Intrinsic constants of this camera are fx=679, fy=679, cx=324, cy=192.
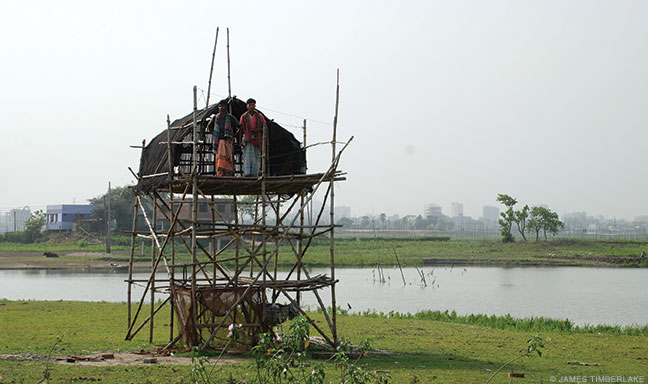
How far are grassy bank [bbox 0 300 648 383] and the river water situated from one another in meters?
8.01

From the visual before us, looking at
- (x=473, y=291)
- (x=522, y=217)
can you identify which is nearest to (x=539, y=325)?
(x=473, y=291)

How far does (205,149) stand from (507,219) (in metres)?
69.6

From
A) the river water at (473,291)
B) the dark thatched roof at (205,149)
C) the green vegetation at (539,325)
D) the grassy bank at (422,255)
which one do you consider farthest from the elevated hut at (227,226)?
the grassy bank at (422,255)

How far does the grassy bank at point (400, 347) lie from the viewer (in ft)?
33.6

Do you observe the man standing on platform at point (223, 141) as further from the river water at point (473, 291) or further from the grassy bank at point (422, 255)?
the grassy bank at point (422, 255)

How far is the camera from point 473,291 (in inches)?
1363

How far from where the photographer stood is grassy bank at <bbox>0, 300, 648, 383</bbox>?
1023cm

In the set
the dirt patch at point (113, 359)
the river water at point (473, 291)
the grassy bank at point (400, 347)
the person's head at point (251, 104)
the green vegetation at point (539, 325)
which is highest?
the person's head at point (251, 104)

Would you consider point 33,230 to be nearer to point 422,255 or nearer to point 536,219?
point 422,255

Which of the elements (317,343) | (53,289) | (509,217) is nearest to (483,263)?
(509,217)

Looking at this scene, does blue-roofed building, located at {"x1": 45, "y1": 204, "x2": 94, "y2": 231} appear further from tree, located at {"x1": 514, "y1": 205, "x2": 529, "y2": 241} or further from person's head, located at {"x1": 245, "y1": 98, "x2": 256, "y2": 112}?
person's head, located at {"x1": 245, "y1": 98, "x2": 256, "y2": 112}

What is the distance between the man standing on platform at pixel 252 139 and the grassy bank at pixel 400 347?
4.10 metres

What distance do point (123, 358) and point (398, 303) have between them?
742 inches

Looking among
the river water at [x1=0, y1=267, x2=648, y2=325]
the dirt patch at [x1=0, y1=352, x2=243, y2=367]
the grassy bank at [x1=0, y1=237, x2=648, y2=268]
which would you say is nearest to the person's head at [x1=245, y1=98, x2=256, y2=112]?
the dirt patch at [x1=0, y1=352, x2=243, y2=367]
